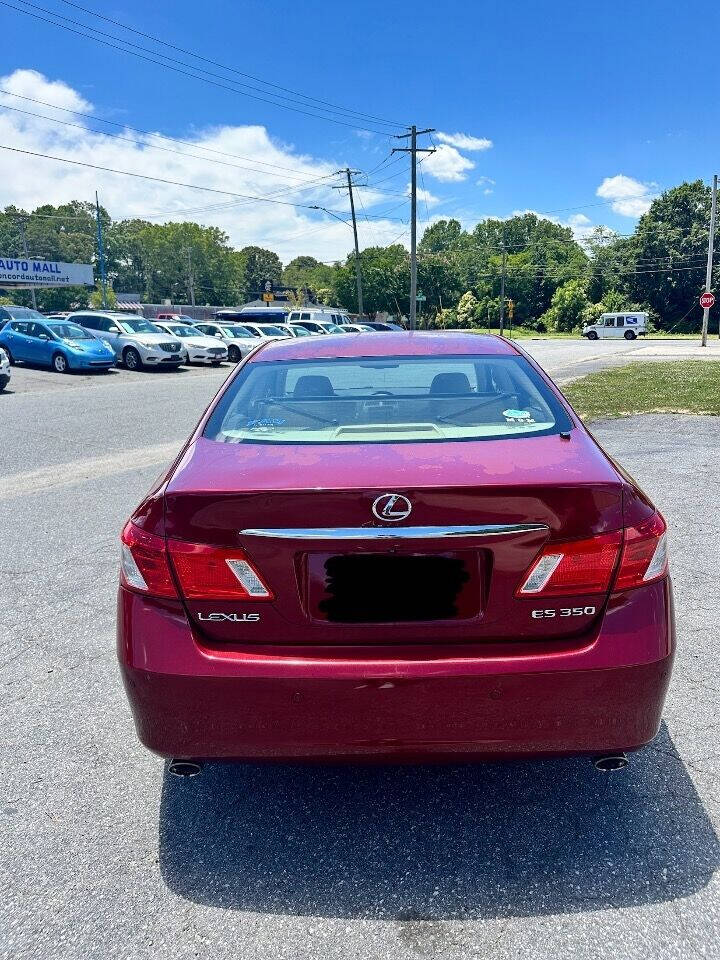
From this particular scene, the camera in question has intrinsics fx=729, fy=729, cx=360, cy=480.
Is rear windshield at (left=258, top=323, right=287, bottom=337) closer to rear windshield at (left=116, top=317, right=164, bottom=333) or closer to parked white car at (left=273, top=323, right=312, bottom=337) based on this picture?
parked white car at (left=273, top=323, right=312, bottom=337)

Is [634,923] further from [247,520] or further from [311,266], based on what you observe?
[311,266]

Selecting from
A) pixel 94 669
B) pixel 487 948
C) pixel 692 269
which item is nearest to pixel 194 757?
pixel 487 948

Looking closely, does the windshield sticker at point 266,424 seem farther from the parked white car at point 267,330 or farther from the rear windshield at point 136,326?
the parked white car at point 267,330

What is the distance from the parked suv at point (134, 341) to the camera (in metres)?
24.0

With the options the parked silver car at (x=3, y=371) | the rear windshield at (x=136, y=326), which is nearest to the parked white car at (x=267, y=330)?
the rear windshield at (x=136, y=326)

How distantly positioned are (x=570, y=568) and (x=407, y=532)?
1.53ft

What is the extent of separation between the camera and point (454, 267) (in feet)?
341

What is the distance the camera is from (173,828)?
2.40 m

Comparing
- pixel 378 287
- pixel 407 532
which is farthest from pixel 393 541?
pixel 378 287

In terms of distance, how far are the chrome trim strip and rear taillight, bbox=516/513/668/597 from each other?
0.10 metres

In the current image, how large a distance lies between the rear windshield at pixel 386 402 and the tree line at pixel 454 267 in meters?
80.8

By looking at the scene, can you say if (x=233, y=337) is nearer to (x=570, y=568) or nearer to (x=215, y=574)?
(x=215, y=574)

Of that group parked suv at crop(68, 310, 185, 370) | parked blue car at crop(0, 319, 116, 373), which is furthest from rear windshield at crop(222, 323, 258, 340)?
parked blue car at crop(0, 319, 116, 373)

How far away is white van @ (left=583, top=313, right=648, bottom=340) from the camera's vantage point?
67.1 m
